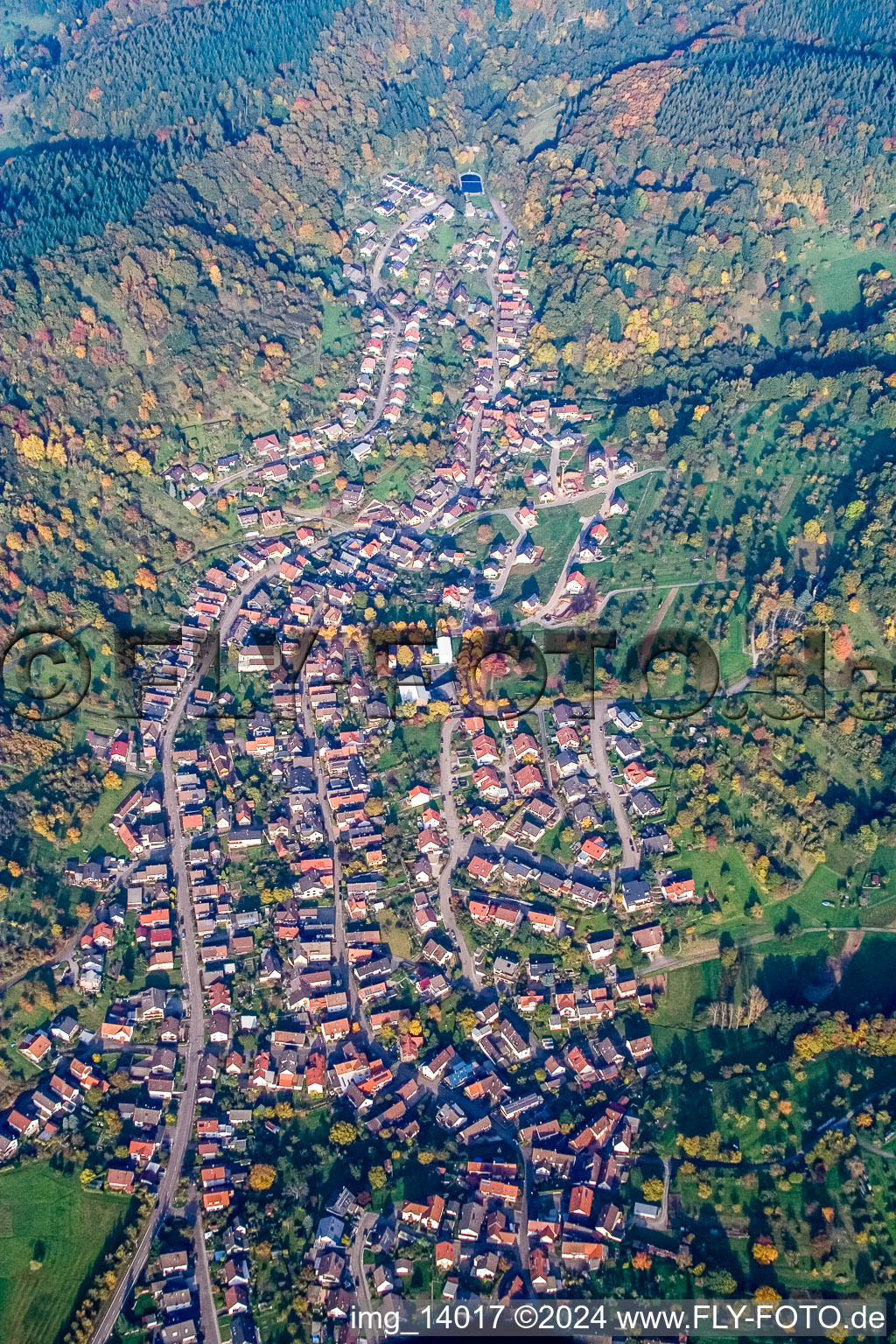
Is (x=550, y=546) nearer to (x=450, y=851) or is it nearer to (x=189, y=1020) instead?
(x=450, y=851)

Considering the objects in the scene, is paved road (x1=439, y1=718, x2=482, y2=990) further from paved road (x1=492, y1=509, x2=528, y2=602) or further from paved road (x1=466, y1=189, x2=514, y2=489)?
paved road (x1=466, y1=189, x2=514, y2=489)

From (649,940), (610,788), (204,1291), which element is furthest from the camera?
(610,788)

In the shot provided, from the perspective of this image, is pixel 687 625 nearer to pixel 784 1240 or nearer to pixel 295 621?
pixel 295 621

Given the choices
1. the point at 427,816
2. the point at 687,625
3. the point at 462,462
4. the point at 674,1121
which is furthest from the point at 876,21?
the point at 674,1121

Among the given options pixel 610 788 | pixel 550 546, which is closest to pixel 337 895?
pixel 610 788

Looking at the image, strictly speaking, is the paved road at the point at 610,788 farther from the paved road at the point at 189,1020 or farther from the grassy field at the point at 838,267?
the grassy field at the point at 838,267

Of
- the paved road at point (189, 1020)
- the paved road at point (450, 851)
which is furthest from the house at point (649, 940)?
the paved road at point (189, 1020)

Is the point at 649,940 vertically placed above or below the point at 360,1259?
above
